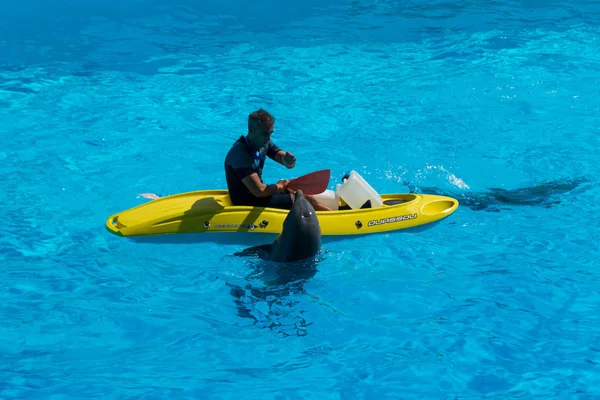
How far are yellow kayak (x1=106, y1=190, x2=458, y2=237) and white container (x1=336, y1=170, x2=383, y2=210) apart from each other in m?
0.12

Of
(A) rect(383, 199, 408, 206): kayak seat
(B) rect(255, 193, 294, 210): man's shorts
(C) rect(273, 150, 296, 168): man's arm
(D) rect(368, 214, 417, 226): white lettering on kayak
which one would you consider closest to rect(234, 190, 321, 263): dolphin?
(C) rect(273, 150, 296, 168): man's arm

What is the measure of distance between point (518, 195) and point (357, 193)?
227 centimetres

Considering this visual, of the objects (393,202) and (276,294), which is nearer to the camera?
(276,294)

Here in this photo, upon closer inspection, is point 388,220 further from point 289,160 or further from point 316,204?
point 289,160

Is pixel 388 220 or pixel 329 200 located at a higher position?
pixel 329 200

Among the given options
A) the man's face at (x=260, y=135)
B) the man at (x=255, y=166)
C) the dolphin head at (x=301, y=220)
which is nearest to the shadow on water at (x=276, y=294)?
the dolphin head at (x=301, y=220)

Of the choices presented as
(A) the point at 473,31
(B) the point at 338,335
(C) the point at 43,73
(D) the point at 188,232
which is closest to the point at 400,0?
(A) the point at 473,31

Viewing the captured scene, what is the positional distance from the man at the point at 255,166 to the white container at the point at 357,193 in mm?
438

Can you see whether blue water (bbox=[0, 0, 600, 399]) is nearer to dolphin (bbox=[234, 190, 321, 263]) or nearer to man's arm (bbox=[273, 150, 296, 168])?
dolphin (bbox=[234, 190, 321, 263])

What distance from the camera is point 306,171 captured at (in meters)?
10.2

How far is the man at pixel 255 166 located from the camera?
7.88 meters

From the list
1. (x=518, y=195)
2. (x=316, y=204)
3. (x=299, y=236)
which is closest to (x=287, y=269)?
(x=299, y=236)

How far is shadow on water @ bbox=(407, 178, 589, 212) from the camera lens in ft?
29.9

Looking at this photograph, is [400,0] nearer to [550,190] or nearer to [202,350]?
[550,190]
